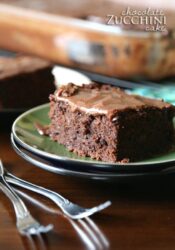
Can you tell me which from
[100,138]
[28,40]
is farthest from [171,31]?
[100,138]

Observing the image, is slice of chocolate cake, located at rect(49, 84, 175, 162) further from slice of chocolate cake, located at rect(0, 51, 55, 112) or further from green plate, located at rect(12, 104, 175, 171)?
slice of chocolate cake, located at rect(0, 51, 55, 112)

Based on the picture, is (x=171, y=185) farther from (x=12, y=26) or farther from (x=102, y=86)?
(x=12, y=26)

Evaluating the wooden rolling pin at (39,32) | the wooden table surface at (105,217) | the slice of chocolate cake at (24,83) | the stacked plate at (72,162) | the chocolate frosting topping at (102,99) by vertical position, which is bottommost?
the wooden rolling pin at (39,32)

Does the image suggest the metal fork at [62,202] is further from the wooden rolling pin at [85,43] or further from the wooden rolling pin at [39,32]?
the wooden rolling pin at [39,32]

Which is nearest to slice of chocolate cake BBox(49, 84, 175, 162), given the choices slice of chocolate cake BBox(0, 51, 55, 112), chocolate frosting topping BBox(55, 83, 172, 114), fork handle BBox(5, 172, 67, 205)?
chocolate frosting topping BBox(55, 83, 172, 114)

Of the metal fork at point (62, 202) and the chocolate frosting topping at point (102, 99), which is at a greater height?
the chocolate frosting topping at point (102, 99)

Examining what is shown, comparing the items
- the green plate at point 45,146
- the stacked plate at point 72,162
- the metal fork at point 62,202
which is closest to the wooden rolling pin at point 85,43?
the green plate at point 45,146

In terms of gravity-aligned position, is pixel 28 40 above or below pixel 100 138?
below

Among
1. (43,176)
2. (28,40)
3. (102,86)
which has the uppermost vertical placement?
(102,86)
